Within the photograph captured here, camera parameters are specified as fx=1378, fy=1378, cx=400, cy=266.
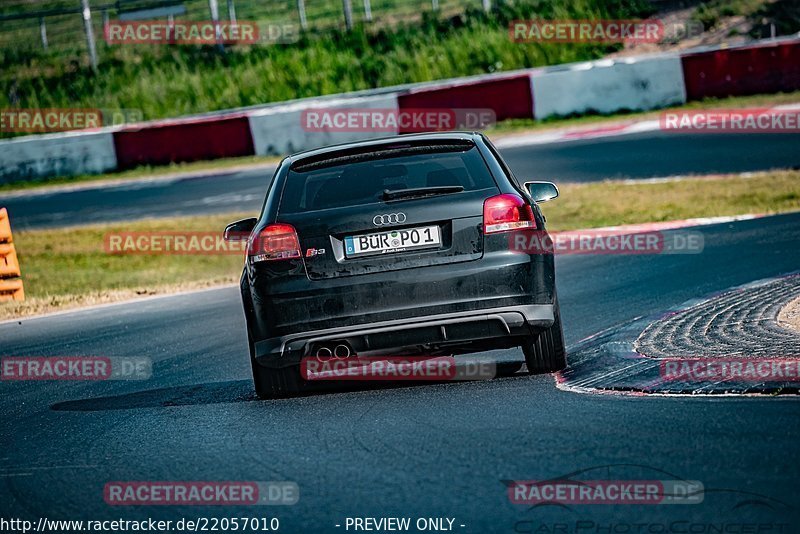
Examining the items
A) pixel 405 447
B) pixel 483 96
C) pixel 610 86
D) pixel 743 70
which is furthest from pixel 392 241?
pixel 483 96

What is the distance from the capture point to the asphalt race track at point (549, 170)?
68.0 ft

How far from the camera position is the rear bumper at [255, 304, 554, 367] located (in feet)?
Answer: 24.0

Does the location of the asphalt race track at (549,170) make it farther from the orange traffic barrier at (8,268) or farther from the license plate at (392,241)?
the license plate at (392,241)

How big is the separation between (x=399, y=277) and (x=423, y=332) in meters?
0.32

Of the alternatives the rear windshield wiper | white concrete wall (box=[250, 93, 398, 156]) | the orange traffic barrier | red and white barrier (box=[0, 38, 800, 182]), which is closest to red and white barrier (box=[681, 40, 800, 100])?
red and white barrier (box=[0, 38, 800, 182])

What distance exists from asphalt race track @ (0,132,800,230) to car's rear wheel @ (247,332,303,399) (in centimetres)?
1289

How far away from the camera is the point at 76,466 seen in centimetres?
657

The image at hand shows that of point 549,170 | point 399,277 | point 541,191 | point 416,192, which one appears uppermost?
point 416,192

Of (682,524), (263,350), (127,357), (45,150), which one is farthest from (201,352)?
(45,150)

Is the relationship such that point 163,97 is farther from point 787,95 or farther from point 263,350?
point 263,350

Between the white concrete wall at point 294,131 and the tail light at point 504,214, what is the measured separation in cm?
2161

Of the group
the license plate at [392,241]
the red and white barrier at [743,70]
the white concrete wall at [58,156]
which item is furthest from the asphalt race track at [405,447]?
the white concrete wall at [58,156]

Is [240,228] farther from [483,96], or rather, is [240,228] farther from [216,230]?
[483,96]

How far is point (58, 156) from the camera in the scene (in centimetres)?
3241
